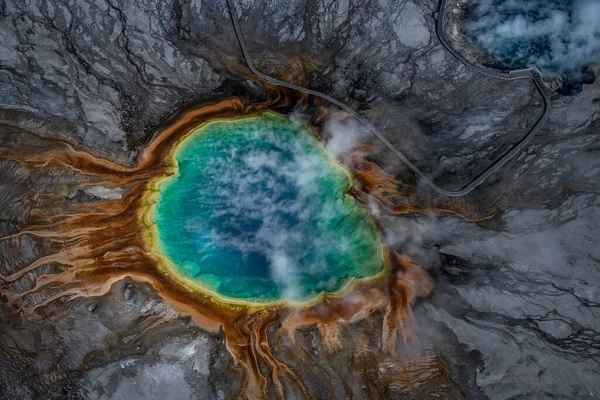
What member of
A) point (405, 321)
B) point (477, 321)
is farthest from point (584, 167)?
point (405, 321)

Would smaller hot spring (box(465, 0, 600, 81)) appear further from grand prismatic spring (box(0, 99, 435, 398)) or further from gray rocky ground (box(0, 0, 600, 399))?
grand prismatic spring (box(0, 99, 435, 398))

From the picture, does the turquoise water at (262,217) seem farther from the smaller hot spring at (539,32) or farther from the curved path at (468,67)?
the smaller hot spring at (539,32)

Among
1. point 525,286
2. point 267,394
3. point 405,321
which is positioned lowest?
point 267,394

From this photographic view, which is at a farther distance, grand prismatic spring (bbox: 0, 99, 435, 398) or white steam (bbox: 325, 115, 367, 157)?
white steam (bbox: 325, 115, 367, 157)

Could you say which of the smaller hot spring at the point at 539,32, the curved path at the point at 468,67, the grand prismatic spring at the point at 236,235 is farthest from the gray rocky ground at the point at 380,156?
the smaller hot spring at the point at 539,32

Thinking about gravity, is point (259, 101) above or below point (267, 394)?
above

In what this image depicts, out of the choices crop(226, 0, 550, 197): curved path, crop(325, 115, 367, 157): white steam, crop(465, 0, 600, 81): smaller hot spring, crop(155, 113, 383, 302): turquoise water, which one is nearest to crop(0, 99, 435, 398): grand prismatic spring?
crop(155, 113, 383, 302): turquoise water

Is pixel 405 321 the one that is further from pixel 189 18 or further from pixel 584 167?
pixel 189 18
